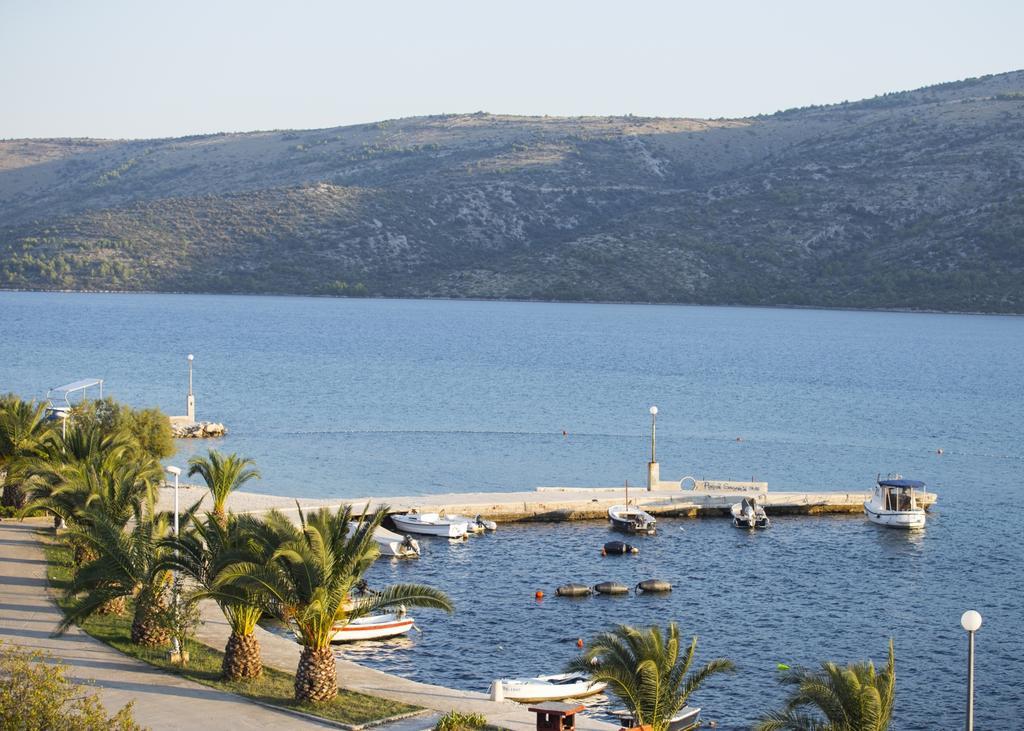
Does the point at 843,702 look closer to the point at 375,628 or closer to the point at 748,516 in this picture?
the point at 375,628

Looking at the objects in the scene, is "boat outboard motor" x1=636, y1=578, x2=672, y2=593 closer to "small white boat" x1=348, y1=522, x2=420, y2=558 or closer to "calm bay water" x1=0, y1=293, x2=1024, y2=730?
"calm bay water" x1=0, y1=293, x2=1024, y2=730

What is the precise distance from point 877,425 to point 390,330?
274 ft

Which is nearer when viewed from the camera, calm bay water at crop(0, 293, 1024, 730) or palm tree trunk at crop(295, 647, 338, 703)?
palm tree trunk at crop(295, 647, 338, 703)

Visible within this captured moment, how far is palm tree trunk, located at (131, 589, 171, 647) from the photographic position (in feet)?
89.9

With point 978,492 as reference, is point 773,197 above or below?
above

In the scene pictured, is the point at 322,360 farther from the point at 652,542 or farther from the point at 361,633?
the point at 361,633

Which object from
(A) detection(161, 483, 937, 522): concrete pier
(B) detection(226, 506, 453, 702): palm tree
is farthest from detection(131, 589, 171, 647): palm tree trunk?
(A) detection(161, 483, 937, 522): concrete pier

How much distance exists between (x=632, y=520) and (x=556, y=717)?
2604 centimetres

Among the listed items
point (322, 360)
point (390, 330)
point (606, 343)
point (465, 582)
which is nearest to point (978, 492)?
point (465, 582)

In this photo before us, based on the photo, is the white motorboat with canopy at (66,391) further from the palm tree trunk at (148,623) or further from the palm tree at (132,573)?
the palm tree trunk at (148,623)

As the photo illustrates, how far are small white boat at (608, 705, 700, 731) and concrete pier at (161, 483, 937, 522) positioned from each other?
68.3 ft

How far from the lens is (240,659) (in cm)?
2544

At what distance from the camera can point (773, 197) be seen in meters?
198

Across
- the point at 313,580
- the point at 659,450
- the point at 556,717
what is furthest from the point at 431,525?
the point at 659,450
